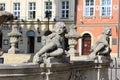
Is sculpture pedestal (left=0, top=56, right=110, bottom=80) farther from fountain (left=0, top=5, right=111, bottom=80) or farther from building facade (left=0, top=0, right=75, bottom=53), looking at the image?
building facade (left=0, top=0, right=75, bottom=53)

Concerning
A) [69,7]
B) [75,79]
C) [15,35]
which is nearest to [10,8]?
[69,7]

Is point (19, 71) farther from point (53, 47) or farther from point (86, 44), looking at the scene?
point (86, 44)

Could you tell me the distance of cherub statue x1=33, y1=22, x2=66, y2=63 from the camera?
6.32 meters

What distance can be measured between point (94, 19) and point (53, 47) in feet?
118

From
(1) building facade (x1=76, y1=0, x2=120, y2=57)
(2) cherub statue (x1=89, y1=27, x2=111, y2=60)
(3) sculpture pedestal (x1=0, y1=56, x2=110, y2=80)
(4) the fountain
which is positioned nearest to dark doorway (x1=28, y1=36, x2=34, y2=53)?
(1) building facade (x1=76, y1=0, x2=120, y2=57)

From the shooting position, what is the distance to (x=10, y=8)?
46.9 m

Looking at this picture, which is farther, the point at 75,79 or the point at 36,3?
the point at 36,3

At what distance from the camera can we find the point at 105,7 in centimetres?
4175

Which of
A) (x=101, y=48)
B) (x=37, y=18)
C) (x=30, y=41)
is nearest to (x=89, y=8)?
(x=37, y=18)

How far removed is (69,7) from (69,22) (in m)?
1.91

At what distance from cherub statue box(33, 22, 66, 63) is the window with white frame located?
1385 inches

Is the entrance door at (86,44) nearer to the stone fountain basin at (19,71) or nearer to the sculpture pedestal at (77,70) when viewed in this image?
the sculpture pedestal at (77,70)

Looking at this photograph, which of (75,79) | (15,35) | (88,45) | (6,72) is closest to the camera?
(6,72)

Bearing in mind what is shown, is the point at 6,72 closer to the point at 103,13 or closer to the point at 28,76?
the point at 28,76
